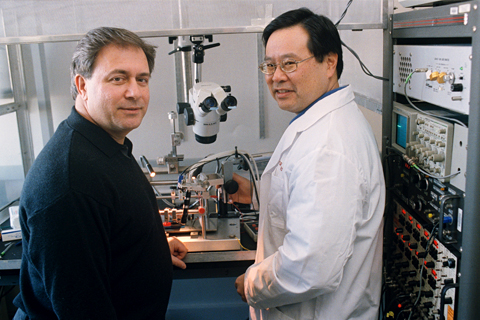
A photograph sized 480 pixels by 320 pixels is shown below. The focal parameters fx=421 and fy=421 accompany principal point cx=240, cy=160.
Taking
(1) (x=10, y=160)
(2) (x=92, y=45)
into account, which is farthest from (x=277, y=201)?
(1) (x=10, y=160)

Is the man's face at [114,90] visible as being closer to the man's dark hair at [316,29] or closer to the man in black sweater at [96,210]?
the man in black sweater at [96,210]

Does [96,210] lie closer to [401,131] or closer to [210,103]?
[210,103]

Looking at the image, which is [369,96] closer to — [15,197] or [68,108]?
[68,108]

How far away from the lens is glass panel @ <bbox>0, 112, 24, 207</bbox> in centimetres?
262

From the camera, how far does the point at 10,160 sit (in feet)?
8.89

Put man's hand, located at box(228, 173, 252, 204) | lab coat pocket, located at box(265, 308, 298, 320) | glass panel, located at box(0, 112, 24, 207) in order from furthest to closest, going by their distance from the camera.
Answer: glass panel, located at box(0, 112, 24, 207) → man's hand, located at box(228, 173, 252, 204) → lab coat pocket, located at box(265, 308, 298, 320)

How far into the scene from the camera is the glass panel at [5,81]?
2.65 m

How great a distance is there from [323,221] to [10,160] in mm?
2322

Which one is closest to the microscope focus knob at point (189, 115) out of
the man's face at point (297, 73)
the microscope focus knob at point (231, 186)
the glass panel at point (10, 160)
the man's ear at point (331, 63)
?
the microscope focus knob at point (231, 186)

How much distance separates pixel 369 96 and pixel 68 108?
2.02 m

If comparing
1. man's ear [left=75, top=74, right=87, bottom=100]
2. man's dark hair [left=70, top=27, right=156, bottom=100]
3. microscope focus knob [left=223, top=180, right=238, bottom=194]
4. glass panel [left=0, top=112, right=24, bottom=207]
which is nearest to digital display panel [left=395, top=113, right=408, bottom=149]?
microscope focus knob [left=223, top=180, right=238, bottom=194]

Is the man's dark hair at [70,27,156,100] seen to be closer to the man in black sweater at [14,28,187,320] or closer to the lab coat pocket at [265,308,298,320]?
the man in black sweater at [14,28,187,320]

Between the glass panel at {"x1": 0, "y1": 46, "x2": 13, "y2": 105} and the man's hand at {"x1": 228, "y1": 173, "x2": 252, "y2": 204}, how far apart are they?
161 centimetres

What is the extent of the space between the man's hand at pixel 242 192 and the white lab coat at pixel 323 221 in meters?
0.67
